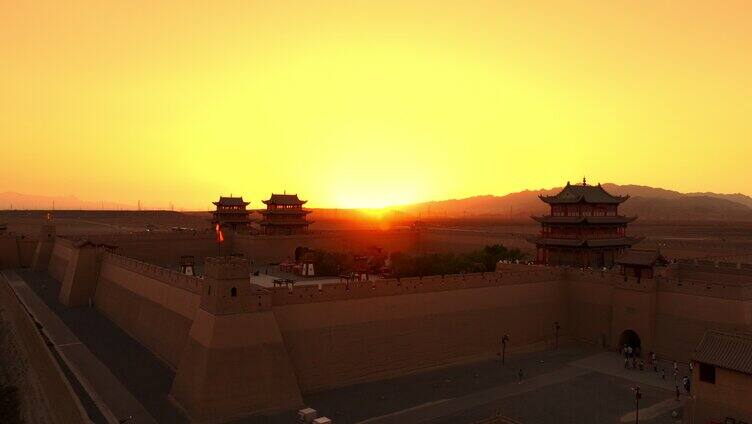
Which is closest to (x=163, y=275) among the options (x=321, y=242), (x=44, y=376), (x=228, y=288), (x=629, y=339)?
(x=44, y=376)

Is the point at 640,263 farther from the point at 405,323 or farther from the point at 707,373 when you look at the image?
the point at 405,323

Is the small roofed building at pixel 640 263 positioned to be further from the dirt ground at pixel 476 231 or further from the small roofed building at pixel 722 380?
the dirt ground at pixel 476 231

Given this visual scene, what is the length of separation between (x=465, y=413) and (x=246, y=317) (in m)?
10.8

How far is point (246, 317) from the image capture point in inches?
961

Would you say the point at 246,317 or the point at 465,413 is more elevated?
the point at 246,317

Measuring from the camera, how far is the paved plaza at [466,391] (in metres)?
23.5

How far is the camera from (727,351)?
22.3 meters

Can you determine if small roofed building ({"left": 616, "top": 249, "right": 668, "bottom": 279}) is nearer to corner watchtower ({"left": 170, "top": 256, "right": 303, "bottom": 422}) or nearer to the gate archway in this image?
the gate archway

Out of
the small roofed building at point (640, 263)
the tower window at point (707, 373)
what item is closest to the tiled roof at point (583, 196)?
the small roofed building at point (640, 263)

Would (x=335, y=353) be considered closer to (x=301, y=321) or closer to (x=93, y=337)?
(x=301, y=321)

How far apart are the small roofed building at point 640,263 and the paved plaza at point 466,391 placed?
5374mm

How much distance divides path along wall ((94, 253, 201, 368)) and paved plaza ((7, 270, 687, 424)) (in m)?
1.08

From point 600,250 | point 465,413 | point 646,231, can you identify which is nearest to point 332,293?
point 465,413

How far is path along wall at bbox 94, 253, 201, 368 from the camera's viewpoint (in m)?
29.0
